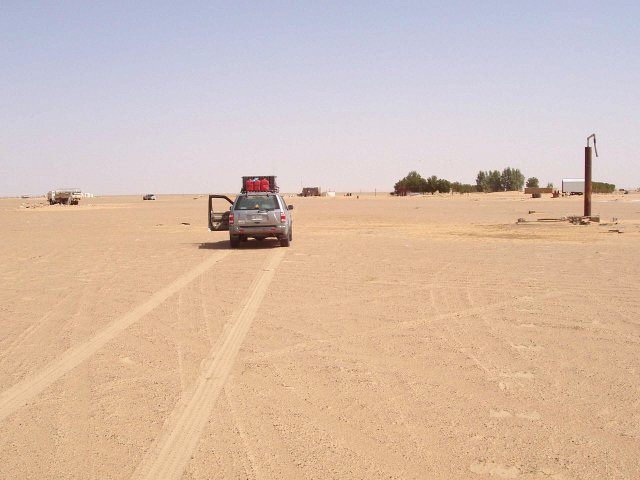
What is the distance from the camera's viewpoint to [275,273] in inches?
570

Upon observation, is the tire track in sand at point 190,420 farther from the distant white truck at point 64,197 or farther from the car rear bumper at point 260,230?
the distant white truck at point 64,197

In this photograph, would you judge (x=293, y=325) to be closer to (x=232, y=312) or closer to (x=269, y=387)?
(x=232, y=312)

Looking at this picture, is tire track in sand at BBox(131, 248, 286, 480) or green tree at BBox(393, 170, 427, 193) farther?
green tree at BBox(393, 170, 427, 193)

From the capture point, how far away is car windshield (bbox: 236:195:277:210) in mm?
20453

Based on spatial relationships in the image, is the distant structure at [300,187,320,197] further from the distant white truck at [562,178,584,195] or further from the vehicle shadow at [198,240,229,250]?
the vehicle shadow at [198,240,229,250]

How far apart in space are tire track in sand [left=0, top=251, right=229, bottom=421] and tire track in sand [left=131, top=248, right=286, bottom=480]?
57.3 inches

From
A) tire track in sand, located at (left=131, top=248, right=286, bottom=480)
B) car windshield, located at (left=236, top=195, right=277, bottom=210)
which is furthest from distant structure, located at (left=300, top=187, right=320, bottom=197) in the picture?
tire track in sand, located at (left=131, top=248, right=286, bottom=480)

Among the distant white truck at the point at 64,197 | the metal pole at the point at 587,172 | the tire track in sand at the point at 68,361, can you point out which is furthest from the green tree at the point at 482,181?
the tire track in sand at the point at 68,361

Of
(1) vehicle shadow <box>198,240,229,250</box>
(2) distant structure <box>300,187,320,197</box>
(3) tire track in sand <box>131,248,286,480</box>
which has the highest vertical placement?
(2) distant structure <box>300,187,320,197</box>

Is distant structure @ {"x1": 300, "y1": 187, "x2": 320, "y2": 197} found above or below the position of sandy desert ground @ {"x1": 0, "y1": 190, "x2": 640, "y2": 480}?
above

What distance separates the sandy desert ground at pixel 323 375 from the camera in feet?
15.3

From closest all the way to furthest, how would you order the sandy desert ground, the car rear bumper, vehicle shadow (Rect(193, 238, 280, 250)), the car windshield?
the sandy desert ground → the car rear bumper → the car windshield → vehicle shadow (Rect(193, 238, 280, 250))

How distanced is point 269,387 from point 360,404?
975mm

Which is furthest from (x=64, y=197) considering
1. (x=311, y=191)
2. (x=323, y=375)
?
(x=323, y=375)
